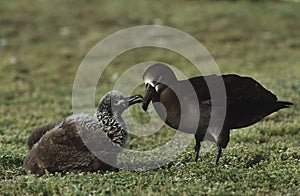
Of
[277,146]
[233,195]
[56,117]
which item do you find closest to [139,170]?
[233,195]

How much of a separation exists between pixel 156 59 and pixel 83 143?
14.5 m

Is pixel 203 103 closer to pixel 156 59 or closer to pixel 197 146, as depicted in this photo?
pixel 197 146

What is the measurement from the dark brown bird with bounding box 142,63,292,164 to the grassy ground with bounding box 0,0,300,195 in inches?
24.1

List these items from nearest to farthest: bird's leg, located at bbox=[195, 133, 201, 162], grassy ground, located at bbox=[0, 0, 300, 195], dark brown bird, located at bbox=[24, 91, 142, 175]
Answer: grassy ground, located at bbox=[0, 0, 300, 195], dark brown bird, located at bbox=[24, 91, 142, 175], bird's leg, located at bbox=[195, 133, 201, 162]

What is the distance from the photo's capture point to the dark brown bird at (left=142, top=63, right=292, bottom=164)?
9133 mm

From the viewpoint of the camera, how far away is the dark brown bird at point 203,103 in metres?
9.13

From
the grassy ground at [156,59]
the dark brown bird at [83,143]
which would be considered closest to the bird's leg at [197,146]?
the grassy ground at [156,59]

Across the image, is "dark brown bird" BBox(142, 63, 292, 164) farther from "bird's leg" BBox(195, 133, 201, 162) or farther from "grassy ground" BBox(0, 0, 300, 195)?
"grassy ground" BBox(0, 0, 300, 195)

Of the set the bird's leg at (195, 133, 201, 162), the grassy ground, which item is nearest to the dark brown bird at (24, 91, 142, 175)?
the grassy ground

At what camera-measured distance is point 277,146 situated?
10.9 m

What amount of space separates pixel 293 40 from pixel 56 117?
46.5 feet

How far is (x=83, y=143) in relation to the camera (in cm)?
912

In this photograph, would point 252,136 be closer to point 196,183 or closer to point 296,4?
point 196,183

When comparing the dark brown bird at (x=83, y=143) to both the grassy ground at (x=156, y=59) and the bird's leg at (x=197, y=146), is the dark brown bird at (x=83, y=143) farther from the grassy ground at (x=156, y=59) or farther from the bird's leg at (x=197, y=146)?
the bird's leg at (x=197, y=146)
